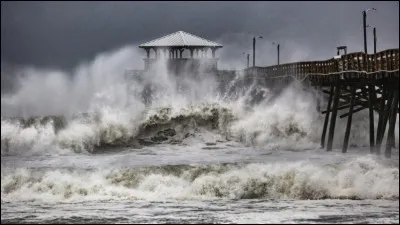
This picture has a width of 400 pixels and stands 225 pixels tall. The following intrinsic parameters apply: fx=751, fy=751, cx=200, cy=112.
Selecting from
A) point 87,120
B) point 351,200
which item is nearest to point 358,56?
point 351,200

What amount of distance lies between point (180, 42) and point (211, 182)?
3271cm

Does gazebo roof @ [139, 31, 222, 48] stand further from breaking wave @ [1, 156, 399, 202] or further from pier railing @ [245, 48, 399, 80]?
breaking wave @ [1, 156, 399, 202]

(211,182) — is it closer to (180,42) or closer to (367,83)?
(367,83)

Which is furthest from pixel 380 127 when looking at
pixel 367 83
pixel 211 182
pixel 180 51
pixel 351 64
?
pixel 180 51

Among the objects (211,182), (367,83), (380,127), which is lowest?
(211,182)

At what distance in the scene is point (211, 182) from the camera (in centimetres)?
2081

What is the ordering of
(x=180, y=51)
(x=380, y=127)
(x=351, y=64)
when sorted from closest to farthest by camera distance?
(x=380, y=127) → (x=351, y=64) → (x=180, y=51)

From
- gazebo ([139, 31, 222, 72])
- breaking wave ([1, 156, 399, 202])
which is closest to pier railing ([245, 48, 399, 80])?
breaking wave ([1, 156, 399, 202])

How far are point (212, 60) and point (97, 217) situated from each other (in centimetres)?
3735

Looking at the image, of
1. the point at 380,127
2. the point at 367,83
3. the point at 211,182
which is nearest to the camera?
the point at 211,182

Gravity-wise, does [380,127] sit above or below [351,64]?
below

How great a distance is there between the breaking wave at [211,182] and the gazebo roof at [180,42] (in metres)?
30.7

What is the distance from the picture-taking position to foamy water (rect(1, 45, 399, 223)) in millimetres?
17297

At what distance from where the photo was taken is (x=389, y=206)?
17.4 metres
